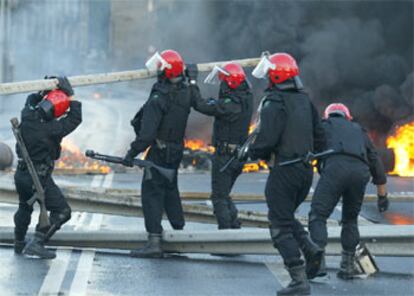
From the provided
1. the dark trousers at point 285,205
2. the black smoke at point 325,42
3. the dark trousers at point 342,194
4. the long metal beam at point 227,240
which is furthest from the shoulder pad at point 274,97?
the black smoke at point 325,42

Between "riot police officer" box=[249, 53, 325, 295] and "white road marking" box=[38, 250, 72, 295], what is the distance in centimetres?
169

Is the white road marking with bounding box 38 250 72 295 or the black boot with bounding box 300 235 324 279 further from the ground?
the black boot with bounding box 300 235 324 279

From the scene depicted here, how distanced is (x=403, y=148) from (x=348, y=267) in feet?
39.2

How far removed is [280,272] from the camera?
8.48 metres

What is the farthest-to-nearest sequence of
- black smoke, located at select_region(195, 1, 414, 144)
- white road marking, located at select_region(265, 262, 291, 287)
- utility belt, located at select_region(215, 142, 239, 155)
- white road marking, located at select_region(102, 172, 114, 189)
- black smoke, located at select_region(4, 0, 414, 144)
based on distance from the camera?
black smoke, located at select_region(195, 1, 414, 144) → black smoke, located at select_region(4, 0, 414, 144) → white road marking, located at select_region(102, 172, 114, 189) → utility belt, located at select_region(215, 142, 239, 155) → white road marking, located at select_region(265, 262, 291, 287)

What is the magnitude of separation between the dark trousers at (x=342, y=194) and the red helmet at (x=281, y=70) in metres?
0.88

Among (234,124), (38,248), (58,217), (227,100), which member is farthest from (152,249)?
(227,100)

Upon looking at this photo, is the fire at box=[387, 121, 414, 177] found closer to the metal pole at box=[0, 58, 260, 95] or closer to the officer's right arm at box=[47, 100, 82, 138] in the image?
the metal pole at box=[0, 58, 260, 95]

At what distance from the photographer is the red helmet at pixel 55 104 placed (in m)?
8.76

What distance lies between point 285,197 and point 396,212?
567 centimetres

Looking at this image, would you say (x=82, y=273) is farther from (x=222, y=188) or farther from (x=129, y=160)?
(x=222, y=188)

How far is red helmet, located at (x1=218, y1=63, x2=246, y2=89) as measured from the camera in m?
9.60

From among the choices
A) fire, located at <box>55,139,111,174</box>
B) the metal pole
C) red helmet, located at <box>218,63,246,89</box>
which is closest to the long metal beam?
the metal pole

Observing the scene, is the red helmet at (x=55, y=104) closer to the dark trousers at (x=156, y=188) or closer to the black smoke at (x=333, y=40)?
the dark trousers at (x=156, y=188)
